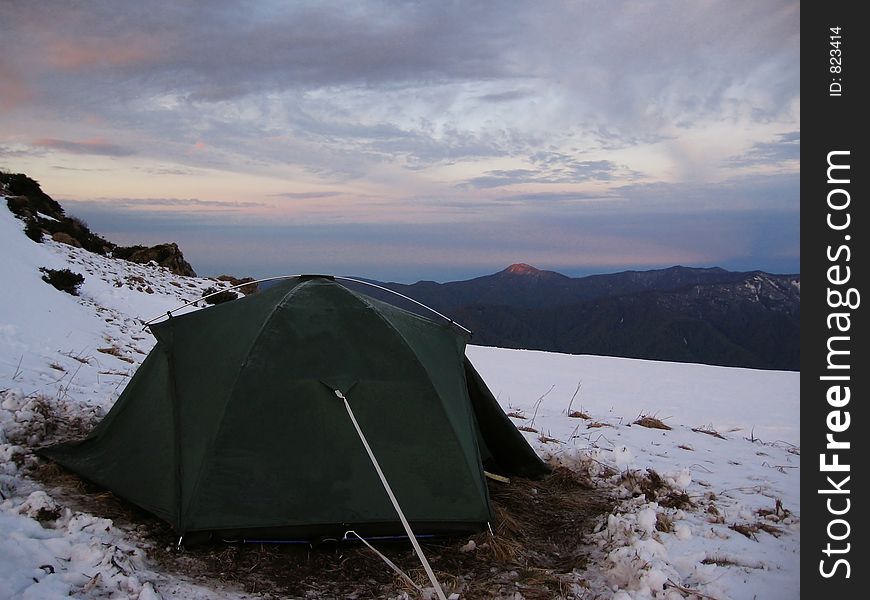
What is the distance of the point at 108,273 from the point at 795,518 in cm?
2189

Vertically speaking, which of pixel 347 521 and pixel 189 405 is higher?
pixel 189 405

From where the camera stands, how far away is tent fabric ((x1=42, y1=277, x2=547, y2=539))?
15.5 feet

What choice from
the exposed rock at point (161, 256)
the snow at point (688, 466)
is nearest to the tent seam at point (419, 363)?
the snow at point (688, 466)

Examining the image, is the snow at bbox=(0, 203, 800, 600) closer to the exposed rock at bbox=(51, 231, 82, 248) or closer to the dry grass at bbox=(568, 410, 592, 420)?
the dry grass at bbox=(568, 410, 592, 420)

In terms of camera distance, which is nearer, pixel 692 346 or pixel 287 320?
pixel 287 320

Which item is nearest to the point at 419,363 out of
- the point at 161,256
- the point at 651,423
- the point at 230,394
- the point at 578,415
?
the point at 230,394

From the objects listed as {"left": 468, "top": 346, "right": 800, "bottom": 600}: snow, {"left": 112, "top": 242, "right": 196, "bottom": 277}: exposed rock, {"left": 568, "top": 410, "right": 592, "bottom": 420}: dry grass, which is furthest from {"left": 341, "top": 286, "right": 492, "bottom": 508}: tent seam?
{"left": 112, "top": 242, "right": 196, "bottom": 277}: exposed rock

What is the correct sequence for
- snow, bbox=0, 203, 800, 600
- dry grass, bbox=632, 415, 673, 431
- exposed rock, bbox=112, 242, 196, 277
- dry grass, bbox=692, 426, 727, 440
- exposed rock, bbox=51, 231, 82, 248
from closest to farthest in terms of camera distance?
snow, bbox=0, 203, 800, 600
dry grass, bbox=692, 426, 727, 440
dry grass, bbox=632, 415, 673, 431
exposed rock, bbox=51, 231, 82, 248
exposed rock, bbox=112, 242, 196, 277

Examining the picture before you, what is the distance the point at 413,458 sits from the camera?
501 centimetres

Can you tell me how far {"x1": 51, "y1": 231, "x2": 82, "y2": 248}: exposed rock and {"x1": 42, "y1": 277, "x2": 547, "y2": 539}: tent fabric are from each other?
21.3 meters
